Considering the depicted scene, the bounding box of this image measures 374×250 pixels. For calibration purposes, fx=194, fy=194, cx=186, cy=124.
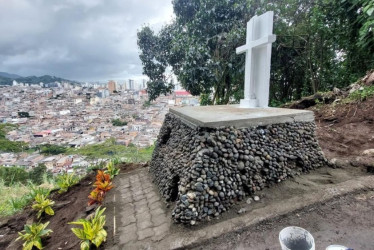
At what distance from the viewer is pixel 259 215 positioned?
1.90 metres

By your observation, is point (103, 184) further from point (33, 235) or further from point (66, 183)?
point (66, 183)

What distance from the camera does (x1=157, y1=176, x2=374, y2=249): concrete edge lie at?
174 cm

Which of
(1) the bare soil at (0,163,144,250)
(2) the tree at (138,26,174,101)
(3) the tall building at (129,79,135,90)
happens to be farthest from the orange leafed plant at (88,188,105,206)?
(3) the tall building at (129,79,135,90)

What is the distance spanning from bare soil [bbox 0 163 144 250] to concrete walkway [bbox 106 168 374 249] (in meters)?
0.25

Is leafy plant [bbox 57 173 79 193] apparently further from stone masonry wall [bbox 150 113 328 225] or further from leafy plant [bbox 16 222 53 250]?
stone masonry wall [bbox 150 113 328 225]

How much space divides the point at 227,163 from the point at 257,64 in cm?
229

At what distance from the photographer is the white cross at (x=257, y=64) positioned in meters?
3.40

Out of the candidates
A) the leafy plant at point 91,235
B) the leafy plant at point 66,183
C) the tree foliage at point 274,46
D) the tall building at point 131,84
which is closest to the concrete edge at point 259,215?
the leafy plant at point 91,235

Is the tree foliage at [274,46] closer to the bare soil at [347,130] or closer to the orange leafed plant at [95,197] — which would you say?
the bare soil at [347,130]

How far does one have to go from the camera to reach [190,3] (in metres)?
7.36

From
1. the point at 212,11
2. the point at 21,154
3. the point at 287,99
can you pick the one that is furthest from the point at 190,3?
the point at 21,154

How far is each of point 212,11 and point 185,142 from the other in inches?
228

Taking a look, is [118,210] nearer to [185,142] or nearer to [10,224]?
[185,142]

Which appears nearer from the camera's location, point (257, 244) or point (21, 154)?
point (257, 244)
